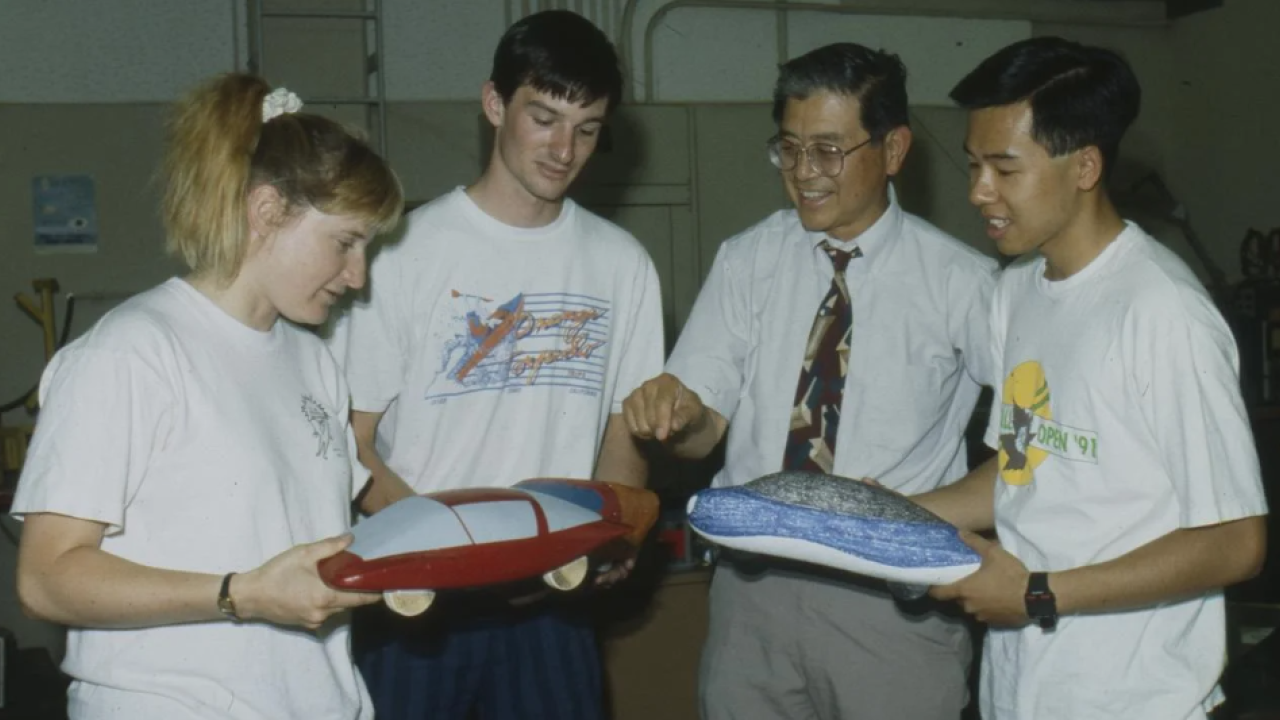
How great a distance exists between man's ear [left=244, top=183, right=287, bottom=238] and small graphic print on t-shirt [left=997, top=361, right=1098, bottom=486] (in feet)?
3.49

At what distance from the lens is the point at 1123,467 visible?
1705 millimetres

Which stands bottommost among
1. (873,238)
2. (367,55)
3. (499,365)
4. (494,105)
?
(499,365)

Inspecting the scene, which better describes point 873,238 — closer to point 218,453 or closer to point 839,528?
point 839,528

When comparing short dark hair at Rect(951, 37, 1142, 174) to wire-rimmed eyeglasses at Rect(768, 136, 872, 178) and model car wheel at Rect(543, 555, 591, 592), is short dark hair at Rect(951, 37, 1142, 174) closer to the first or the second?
wire-rimmed eyeglasses at Rect(768, 136, 872, 178)

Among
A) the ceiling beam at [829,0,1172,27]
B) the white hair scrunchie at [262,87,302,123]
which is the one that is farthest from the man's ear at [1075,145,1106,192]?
the ceiling beam at [829,0,1172,27]

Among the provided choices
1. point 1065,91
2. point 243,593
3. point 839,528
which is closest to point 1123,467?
point 839,528

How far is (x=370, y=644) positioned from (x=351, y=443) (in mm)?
446

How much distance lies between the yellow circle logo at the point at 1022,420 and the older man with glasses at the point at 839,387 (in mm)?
281

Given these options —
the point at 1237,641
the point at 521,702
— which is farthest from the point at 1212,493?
the point at 1237,641

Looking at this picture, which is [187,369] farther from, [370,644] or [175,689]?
[370,644]

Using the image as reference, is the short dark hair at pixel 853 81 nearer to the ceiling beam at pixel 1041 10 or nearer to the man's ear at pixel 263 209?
the man's ear at pixel 263 209

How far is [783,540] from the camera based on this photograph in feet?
5.87

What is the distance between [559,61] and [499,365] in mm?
536

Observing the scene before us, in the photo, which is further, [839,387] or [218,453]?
[839,387]
